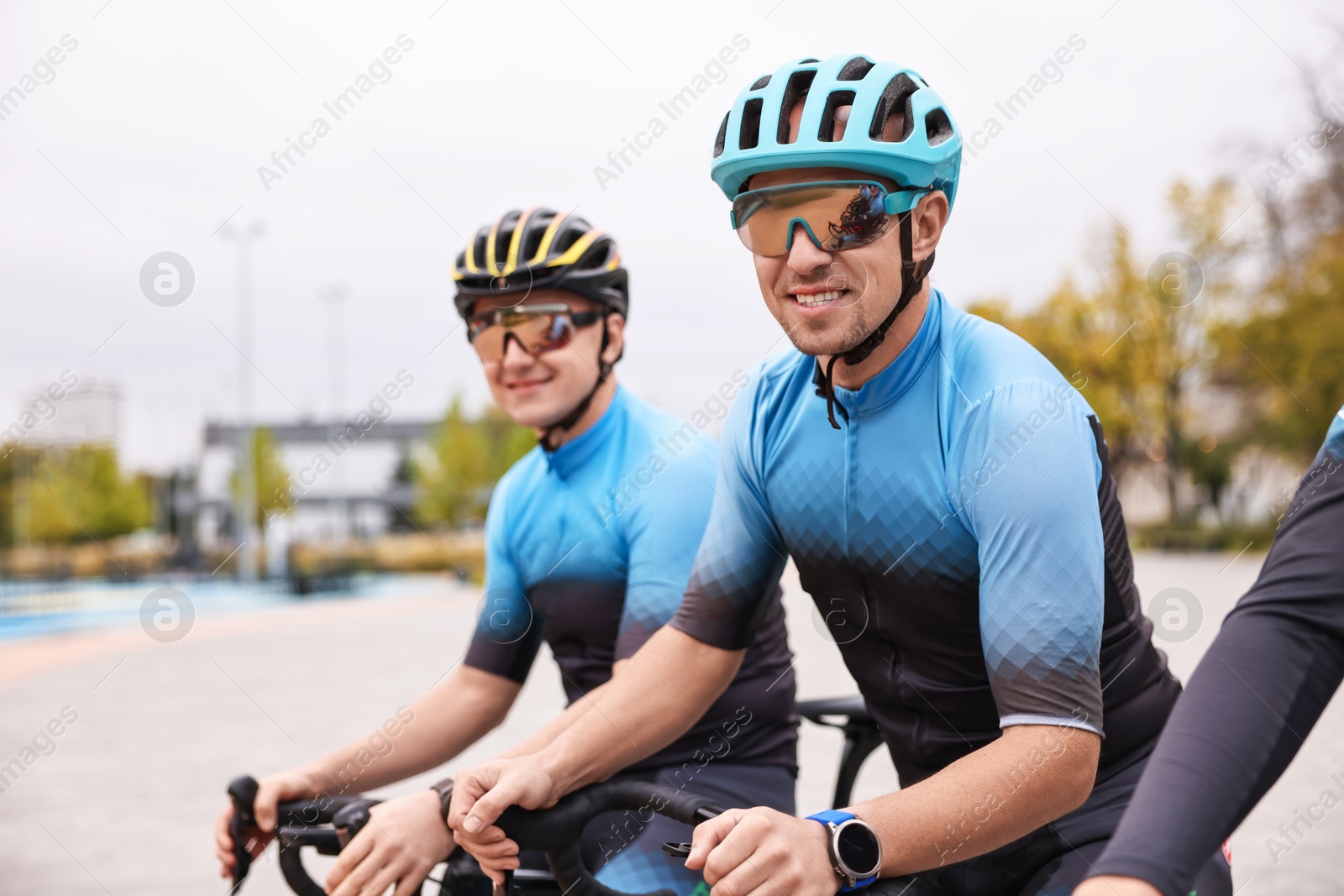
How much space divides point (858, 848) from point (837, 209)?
103cm

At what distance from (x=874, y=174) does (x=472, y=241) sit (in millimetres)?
1549

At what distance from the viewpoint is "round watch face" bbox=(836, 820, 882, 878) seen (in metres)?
1.69

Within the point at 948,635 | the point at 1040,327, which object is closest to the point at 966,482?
the point at 948,635

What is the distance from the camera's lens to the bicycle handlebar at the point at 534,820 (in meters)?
2.03

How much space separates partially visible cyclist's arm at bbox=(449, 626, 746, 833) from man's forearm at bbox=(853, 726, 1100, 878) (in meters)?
0.67

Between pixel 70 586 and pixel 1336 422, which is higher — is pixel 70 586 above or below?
below

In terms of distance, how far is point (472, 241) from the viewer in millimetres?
3273

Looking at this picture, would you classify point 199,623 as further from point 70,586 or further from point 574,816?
point 574,816

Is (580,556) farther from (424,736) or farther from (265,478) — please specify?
(265,478)

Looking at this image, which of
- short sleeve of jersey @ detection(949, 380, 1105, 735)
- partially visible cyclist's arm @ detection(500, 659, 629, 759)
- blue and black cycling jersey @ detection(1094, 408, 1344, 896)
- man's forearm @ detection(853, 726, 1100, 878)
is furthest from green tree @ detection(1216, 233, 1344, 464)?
blue and black cycling jersey @ detection(1094, 408, 1344, 896)

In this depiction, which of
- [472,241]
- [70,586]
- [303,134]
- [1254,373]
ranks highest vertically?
[303,134]

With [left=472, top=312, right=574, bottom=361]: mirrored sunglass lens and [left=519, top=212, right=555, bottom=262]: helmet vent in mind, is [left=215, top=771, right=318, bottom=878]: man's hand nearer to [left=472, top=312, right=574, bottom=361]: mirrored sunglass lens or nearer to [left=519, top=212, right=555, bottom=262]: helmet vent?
[left=472, top=312, right=574, bottom=361]: mirrored sunglass lens

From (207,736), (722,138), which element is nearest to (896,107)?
(722,138)

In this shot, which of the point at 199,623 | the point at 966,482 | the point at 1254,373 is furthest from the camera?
the point at 1254,373
